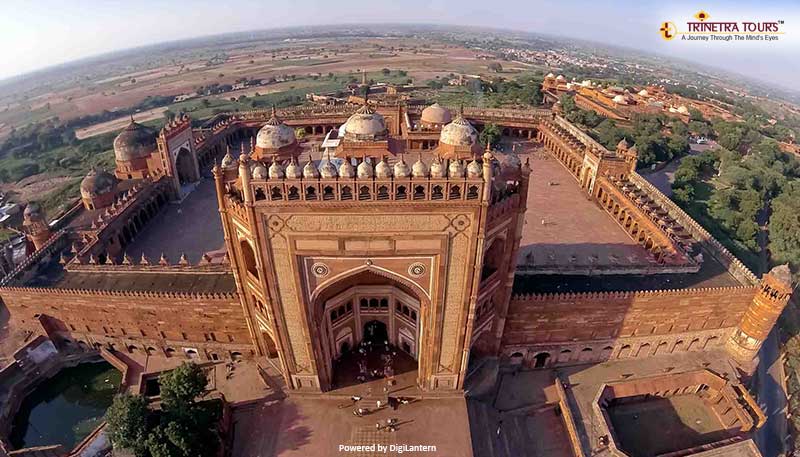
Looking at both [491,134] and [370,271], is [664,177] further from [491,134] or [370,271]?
[370,271]

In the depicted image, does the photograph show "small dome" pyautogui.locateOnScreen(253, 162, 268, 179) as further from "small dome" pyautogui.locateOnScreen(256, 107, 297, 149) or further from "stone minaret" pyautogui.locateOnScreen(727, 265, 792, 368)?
"stone minaret" pyautogui.locateOnScreen(727, 265, 792, 368)

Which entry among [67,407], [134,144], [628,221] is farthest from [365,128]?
[134,144]

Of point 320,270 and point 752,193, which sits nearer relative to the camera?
point 320,270

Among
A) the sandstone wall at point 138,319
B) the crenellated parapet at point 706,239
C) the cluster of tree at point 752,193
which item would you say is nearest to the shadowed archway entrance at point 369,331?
the sandstone wall at point 138,319

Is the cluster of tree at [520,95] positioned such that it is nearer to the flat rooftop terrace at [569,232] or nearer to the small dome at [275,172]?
the flat rooftop terrace at [569,232]

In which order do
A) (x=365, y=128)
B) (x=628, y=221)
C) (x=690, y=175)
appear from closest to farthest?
(x=365, y=128) → (x=628, y=221) → (x=690, y=175)

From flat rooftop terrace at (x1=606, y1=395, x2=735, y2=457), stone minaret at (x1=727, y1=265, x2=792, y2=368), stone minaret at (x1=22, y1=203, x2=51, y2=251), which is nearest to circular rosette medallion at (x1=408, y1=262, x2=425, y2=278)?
flat rooftop terrace at (x1=606, y1=395, x2=735, y2=457)
